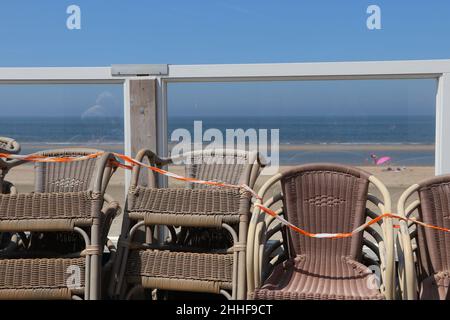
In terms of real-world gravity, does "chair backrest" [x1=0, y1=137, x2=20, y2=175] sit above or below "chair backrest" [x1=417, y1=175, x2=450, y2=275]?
above

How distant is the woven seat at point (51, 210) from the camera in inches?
113

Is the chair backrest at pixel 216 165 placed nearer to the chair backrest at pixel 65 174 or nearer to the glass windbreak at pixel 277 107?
the glass windbreak at pixel 277 107

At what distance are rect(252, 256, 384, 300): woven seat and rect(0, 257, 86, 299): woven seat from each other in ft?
3.01

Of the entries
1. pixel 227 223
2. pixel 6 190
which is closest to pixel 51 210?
pixel 6 190

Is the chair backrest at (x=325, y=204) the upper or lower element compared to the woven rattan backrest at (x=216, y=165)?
lower

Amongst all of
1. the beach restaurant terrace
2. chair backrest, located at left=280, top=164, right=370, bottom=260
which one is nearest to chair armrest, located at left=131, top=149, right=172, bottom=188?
the beach restaurant terrace

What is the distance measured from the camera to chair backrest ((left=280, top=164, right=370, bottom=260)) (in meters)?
3.10

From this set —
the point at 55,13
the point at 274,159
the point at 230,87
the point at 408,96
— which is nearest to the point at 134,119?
the point at 230,87

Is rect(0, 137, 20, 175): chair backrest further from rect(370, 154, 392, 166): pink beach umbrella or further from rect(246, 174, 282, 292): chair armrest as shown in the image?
rect(370, 154, 392, 166): pink beach umbrella

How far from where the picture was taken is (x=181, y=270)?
9.67ft

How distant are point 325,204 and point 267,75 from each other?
3.38 feet

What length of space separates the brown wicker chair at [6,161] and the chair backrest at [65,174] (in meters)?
0.18

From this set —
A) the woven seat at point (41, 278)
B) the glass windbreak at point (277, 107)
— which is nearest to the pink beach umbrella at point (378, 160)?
the glass windbreak at point (277, 107)

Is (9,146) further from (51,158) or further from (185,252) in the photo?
(185,252)
